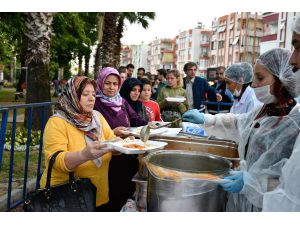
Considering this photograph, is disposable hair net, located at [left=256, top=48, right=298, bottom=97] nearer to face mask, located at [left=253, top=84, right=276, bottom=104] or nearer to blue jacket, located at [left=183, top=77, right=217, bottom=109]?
face mask, located at [left=253, top=84, right=276, bottom=104]

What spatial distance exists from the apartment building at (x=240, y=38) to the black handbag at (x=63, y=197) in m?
51.1

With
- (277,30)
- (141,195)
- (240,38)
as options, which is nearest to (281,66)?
(141,195)

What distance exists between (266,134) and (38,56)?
6143 millimetres

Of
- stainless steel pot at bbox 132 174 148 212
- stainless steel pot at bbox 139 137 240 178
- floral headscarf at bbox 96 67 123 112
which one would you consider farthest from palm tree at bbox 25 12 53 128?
stainless steel pot at bbox 132 174 148 212

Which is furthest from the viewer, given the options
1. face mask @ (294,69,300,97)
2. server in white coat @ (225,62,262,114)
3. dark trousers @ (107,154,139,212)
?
server in white coat @ (225,62,262,114)

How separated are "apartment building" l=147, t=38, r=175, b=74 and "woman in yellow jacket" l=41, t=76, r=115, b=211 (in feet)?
289

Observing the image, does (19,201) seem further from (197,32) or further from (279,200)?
(197,32)

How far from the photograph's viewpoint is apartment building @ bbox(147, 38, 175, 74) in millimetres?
96113

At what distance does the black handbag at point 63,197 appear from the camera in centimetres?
210

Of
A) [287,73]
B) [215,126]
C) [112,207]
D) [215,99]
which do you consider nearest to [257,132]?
[287,73]

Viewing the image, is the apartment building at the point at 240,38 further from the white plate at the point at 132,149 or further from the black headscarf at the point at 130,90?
the white plate at the point at 132,149

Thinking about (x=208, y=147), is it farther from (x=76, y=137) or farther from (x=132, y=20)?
(x=132, y=20)

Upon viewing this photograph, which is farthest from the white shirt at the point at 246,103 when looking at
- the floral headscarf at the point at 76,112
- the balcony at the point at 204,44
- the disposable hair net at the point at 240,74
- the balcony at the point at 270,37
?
the balcony at the point at 204,44

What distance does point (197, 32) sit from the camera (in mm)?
79312
